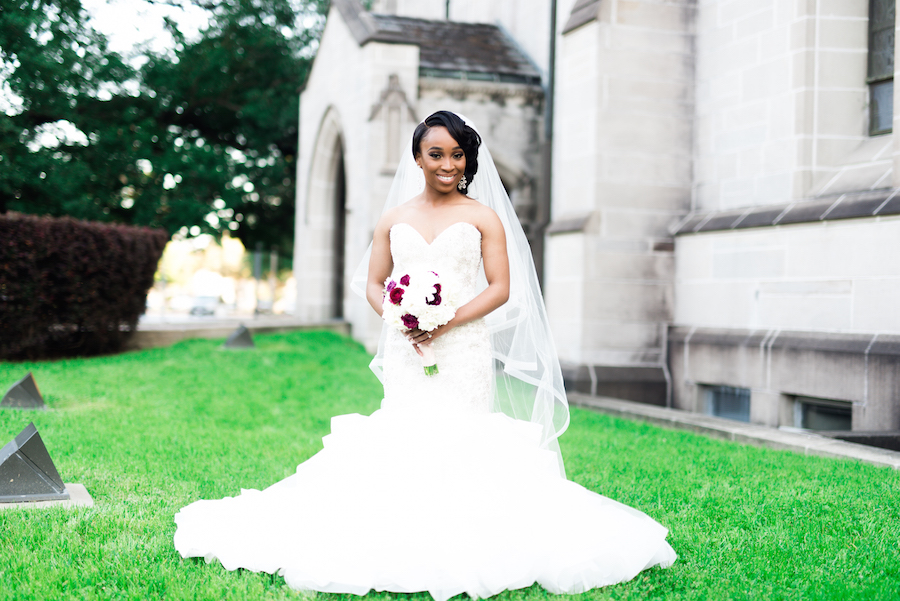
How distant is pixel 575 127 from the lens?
9469mm

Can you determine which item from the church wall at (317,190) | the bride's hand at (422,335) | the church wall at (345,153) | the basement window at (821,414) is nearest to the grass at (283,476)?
the bride's hand at (422,335)

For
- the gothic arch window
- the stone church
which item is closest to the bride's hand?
the stone church

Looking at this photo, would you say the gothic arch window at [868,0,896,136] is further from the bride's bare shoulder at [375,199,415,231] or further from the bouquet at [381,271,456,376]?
the bouquet at [381,271,456,376]

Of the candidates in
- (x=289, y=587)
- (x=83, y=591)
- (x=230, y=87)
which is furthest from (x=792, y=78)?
(x=230, y=87)

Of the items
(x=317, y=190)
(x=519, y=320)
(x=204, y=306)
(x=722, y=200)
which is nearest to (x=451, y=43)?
(x=317, y=190)

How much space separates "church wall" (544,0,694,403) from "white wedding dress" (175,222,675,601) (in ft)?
18.4

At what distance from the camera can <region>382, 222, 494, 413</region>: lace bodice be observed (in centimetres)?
364

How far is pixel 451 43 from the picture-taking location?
46.0 feet

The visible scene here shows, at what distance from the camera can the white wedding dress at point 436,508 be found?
315 centimetres

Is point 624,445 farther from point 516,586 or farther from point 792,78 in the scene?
point 792,78

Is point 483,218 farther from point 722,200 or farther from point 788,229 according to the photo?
point 722,200

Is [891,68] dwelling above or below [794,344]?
above

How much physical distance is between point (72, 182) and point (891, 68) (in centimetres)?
1486

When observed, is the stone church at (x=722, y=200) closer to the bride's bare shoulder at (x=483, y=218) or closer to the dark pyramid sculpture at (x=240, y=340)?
the dark pyramid sculpture at (x=240, y=340)
